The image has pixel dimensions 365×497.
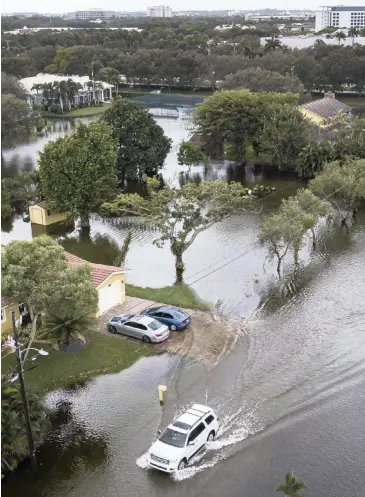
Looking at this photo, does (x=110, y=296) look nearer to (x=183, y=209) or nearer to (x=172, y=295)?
(x=172, y=295)

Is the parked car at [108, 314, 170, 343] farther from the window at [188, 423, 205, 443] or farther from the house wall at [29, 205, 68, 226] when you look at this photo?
the house wall at [29, 205, 68, 226]

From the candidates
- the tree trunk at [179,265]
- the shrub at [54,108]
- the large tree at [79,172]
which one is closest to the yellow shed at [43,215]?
the large tree at [79,172]

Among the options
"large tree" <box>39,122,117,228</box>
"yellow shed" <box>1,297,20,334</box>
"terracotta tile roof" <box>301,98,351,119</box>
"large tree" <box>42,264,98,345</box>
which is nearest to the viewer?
"large tree" <box>42,264,98,345</box>

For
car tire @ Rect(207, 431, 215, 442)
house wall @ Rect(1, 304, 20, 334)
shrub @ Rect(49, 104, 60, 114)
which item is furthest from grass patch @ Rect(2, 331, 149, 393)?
shrub @ Rect(49, 104, 60, 114)

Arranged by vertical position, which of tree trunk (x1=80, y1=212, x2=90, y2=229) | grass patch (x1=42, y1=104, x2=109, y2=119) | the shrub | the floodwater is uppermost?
the shrub

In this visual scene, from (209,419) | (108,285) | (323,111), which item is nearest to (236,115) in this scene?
(323,111)
